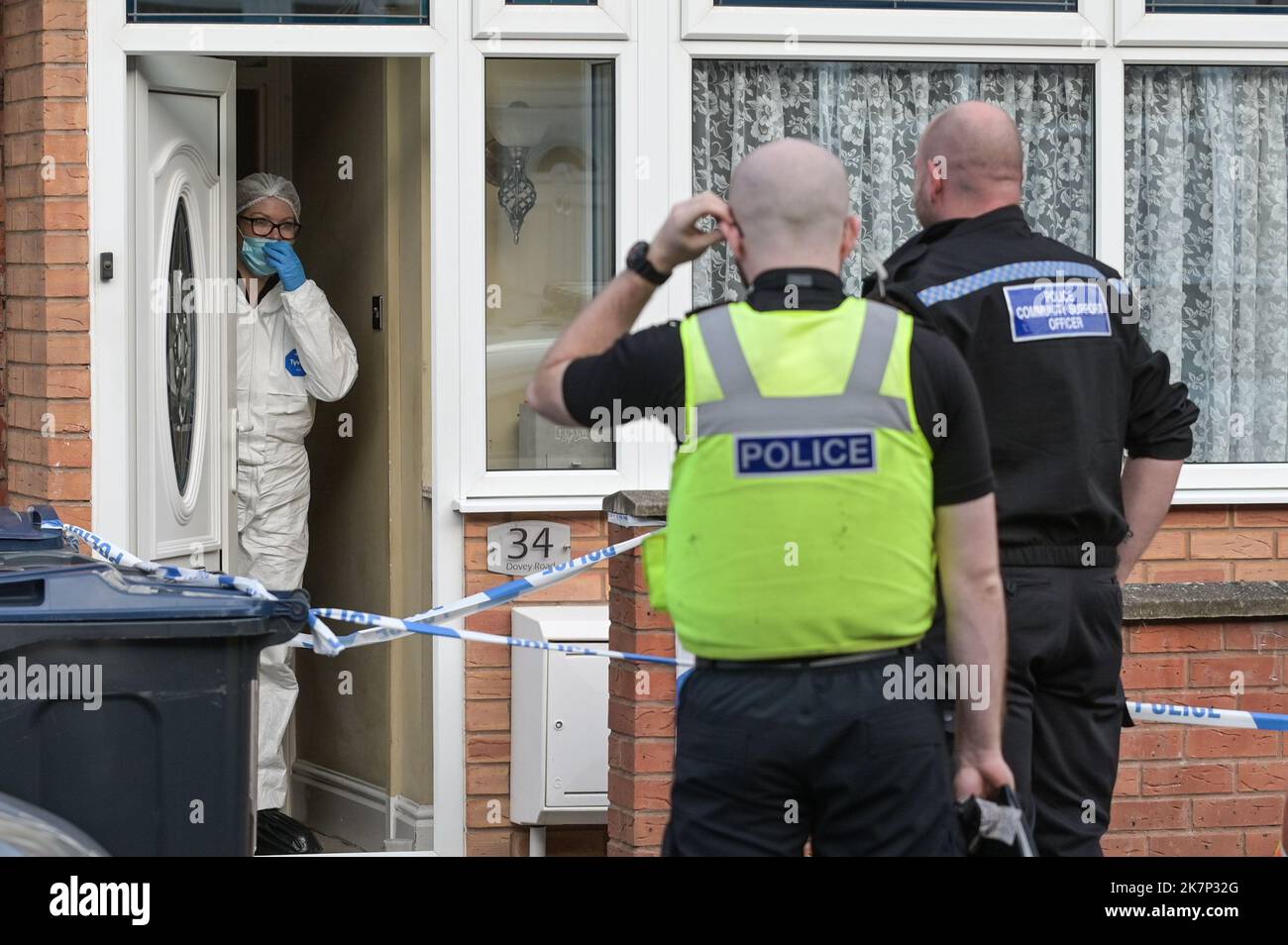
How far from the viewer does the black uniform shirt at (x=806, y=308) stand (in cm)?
316

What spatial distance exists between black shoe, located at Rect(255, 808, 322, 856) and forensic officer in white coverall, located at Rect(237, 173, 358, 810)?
14 centimetres

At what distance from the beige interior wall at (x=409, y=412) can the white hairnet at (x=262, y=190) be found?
16.5 inches

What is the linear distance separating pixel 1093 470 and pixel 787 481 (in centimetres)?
109

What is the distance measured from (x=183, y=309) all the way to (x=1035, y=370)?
3.59 m

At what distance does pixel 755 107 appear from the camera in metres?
6.55

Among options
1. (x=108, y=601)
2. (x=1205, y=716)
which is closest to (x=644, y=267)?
(x=108, y=601)

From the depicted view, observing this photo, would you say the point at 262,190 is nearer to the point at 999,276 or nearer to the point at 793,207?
the point at 999,276

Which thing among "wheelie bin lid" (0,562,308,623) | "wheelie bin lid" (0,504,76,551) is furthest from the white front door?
"wheelie bin lid" (0,562,308,623)

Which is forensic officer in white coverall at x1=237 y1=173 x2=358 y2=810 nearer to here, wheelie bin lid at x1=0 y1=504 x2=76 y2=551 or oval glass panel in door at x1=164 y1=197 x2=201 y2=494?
oval glass panel in door at x1=164 y1=197 x2=201 y2=494

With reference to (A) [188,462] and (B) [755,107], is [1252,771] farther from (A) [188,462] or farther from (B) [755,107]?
(A) [188,462]

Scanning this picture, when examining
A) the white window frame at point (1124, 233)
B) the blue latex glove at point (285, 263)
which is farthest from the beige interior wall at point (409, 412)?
the white window frame at point (1124, 233)

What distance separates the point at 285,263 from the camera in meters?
6.96
